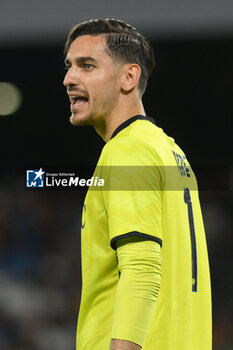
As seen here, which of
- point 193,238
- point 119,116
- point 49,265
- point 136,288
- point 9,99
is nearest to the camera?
point 136,288

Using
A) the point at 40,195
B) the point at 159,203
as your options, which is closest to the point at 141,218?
the point at 159,203

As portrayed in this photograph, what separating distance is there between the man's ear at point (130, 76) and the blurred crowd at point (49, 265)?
2.92 meters

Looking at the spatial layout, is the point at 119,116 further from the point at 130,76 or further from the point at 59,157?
the point at 59,157

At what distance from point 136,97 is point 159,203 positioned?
1.08 feet

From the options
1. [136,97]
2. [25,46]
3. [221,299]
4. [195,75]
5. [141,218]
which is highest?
[25,46]

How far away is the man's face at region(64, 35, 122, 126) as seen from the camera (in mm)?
1199

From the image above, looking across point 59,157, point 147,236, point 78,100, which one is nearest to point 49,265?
point 59,157

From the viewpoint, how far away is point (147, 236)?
93 centimetres

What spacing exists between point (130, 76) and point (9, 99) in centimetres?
334

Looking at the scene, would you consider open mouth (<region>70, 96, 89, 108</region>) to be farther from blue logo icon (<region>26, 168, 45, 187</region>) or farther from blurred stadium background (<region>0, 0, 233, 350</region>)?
blurred stadium background (<region>0, 0, 233, 350</region>)

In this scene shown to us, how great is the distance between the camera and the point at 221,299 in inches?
165

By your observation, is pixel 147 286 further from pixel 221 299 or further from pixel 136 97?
pixel 221 299

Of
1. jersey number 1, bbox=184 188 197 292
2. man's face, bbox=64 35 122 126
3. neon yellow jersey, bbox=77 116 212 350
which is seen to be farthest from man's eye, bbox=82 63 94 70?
jersey number 1, bbox=184 188 197 292

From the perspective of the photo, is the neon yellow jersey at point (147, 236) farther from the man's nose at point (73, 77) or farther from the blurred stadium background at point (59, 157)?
the blurred stadium background at point (59, 157)
